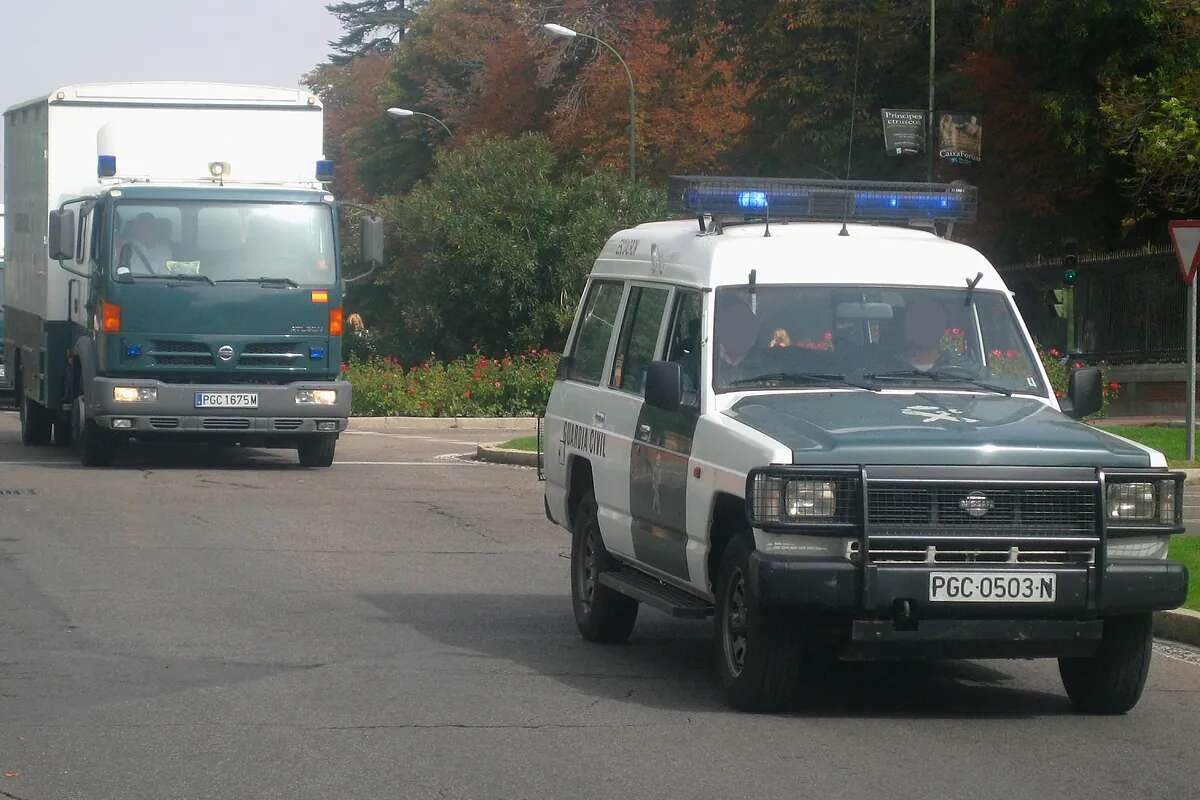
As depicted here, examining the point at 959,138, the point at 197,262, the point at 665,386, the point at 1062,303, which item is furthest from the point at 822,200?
the point at 959,138

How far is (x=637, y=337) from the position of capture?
10117mm

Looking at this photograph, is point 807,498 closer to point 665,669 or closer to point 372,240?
point 665,669

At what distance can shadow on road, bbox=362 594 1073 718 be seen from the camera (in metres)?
8.71

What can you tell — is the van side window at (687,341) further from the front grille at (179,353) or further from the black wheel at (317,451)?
the black wheel at (317,451)

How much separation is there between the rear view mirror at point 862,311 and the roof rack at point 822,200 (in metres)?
0.73

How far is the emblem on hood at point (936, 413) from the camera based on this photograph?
8370 millimetres

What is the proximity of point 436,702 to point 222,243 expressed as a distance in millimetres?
12699

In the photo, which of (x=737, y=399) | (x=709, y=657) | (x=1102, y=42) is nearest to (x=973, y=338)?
(x=737, y=399)

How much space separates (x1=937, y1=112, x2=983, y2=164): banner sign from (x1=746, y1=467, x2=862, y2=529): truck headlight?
105 ft

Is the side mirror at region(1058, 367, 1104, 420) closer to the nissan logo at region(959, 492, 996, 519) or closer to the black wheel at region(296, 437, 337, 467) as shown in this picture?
the nissan logo at region(959, 492, 996, 519)

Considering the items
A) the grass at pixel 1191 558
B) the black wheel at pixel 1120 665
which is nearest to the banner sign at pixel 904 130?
the grass at pixel 1191 558

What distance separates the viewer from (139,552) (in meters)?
14.1

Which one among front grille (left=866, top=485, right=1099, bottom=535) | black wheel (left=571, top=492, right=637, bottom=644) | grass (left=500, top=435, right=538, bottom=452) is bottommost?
grass (left=500, top=435, right=538, bottom=452)

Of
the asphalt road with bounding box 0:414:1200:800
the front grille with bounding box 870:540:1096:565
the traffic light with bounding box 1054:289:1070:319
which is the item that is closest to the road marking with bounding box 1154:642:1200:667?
the asphalt road with bounding box 0:414:1200:800
